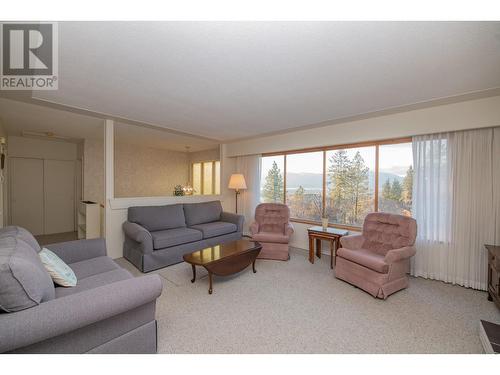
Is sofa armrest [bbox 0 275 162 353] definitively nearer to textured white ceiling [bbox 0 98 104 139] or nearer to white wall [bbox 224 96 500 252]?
textured white ceiling [bbox 0 98 104 139]

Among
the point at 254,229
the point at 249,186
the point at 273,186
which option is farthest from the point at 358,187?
the point at 249,186

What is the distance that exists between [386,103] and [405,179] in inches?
48.9

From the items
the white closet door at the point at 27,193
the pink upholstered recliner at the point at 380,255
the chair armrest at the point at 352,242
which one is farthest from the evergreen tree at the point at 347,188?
the white closet door at the point at 27,193

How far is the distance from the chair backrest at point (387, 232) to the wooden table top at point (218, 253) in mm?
1586

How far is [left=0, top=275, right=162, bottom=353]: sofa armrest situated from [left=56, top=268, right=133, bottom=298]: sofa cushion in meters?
0.55

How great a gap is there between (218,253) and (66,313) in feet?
5.89

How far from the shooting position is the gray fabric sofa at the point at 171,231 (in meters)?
3.08

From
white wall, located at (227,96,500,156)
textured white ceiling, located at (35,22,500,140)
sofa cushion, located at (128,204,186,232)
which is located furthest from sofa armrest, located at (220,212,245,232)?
textured white ceiling, located at (35,22,500,140)

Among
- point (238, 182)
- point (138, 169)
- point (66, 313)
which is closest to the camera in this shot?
point (66, 313)

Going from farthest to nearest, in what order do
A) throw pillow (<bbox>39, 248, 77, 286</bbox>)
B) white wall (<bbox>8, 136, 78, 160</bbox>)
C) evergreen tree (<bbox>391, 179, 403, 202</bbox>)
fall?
1. white wall (<bbox>8, 136, 78, 160</bbox>)
2. evergreen tree (<bbox>391, 179, 403, 202</bbox>)
3. throw pillow (<bbox>39, 248, 77, 286</bbox>)

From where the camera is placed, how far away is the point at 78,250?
2.23 meters

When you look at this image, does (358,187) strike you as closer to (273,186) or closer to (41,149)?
(273,186)

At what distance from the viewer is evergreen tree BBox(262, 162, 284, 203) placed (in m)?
4.79
